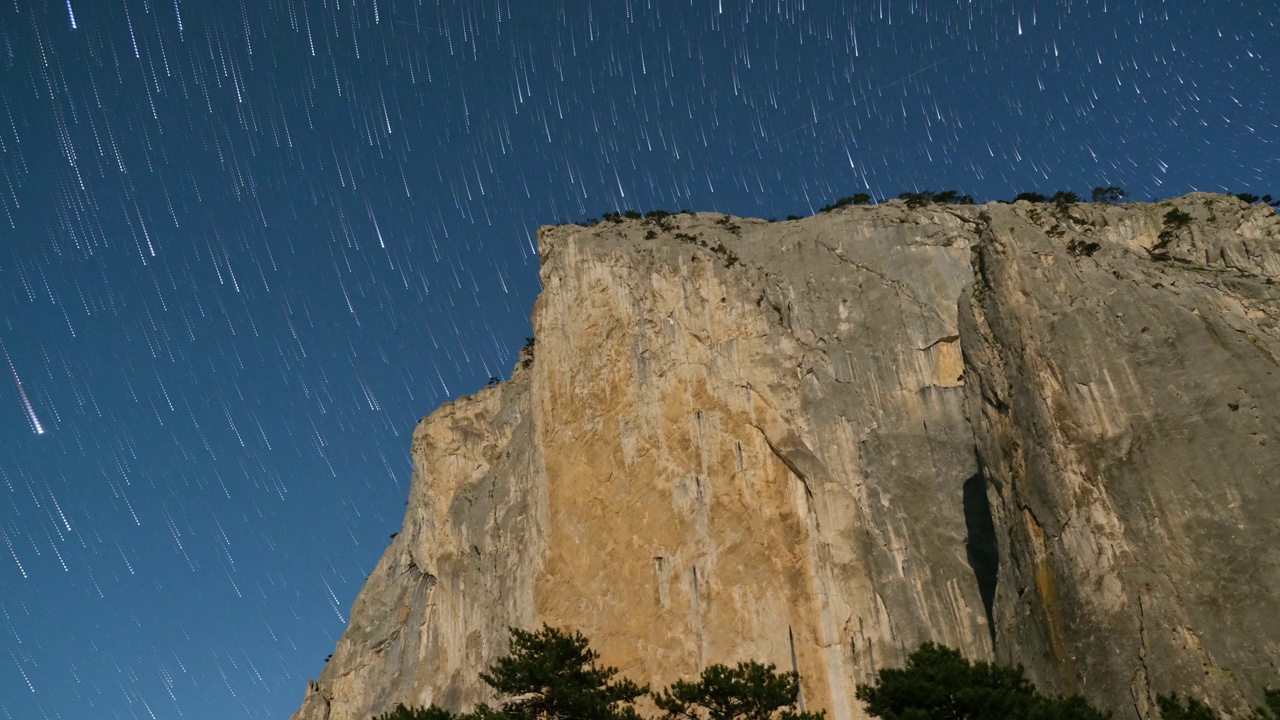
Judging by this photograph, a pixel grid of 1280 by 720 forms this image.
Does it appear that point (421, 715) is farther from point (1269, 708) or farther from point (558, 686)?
point (1269, 708)

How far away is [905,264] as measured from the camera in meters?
54.3

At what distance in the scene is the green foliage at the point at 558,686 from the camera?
2981 centimetres

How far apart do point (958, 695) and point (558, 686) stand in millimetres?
11634

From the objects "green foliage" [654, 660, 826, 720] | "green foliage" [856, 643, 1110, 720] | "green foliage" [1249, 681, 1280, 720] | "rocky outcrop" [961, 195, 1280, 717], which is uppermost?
"rocky outcrop" [961, 195, 1280, 717]

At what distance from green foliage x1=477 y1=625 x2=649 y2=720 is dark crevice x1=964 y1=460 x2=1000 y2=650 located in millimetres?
17022

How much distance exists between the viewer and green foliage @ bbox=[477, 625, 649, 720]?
97.8 feet

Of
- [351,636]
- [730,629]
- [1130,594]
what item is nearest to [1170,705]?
[1130,594]

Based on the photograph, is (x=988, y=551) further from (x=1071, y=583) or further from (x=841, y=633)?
(x=1071, y=583)

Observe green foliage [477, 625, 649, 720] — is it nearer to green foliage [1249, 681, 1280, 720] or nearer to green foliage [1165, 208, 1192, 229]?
green foliage [1249, 681, 1280, 720]

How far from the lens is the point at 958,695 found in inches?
1054

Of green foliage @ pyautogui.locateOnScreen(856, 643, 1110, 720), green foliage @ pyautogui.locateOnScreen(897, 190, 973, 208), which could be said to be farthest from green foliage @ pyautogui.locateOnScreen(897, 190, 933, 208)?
green foliage @ pyautogui.locateOnScreen(856, 643, 1110, 720)

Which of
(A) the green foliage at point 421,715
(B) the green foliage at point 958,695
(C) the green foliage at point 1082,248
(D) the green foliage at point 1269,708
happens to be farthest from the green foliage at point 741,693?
(C) the green foliage at point 1082,248

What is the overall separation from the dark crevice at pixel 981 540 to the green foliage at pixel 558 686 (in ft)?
55.8

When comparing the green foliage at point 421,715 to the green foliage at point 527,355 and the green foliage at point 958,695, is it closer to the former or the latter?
the green foliage at point 958,695
